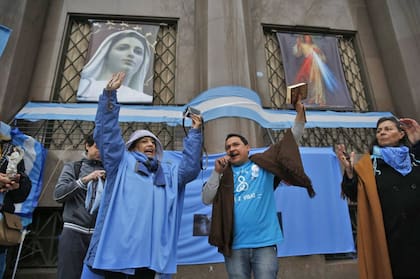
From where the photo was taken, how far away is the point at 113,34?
7.16 meters

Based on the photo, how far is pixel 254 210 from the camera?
2.38m

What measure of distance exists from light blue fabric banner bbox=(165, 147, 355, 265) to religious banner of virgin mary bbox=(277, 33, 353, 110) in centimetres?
302

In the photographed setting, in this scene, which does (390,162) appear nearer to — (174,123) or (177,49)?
(174,123)

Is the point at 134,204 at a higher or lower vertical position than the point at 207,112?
lower

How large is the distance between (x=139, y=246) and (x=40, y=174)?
4.20 metres

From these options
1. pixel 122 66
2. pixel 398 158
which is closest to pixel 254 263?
pixel 398 158

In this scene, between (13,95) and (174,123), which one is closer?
(174,123)

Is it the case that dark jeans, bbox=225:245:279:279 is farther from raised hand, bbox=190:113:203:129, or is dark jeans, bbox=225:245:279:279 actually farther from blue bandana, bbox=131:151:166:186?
raised hand, bbox=190:113:203:129

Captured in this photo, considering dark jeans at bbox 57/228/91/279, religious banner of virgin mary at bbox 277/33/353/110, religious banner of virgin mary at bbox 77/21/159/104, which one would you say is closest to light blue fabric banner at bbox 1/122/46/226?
religious banner of virgin mary at bbox 77/21/159/104

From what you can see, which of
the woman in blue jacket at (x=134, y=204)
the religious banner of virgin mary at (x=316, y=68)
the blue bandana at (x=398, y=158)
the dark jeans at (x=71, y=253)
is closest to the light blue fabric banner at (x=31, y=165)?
the dark jeans at (x=71, y=253)

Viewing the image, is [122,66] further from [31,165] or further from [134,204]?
[134,204]

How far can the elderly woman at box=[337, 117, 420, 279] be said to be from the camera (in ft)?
6.86

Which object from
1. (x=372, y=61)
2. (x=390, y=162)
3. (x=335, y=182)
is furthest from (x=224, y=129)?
(x=372, y=61)

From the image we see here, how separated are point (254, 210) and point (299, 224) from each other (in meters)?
2.49
